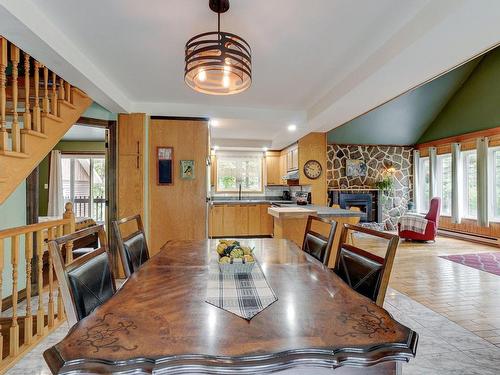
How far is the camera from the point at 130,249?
6.13ft

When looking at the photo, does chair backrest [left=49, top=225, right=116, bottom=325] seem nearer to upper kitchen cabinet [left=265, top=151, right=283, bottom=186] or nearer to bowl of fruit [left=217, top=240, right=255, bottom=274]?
bowl of fruit [left=217, top=240, right=255, bottom=274]

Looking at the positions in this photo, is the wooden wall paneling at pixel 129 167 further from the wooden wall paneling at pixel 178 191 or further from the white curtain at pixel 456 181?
the white curtain at pixel 456 181

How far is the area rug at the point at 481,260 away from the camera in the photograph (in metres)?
3.99

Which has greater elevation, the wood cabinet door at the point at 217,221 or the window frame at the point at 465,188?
the window frame at the point at 465,188

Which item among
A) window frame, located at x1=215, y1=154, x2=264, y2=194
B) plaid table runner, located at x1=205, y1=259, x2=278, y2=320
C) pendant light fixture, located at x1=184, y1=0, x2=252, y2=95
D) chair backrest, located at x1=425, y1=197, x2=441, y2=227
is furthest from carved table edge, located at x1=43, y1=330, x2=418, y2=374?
window frame, located at x1=215, y1=154, x2=264, y2=194

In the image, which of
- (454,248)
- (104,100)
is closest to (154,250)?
(104,100)

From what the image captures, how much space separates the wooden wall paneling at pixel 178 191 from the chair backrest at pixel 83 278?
2527 mm

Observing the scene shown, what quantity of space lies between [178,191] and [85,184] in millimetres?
4398

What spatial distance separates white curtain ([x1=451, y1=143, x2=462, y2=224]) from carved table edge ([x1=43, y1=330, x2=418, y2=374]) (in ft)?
22.1

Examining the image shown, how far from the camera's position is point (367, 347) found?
32.0 inches

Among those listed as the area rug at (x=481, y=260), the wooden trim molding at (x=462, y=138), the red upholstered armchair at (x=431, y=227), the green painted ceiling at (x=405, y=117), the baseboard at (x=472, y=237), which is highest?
the green painted ceiling at (x=405, y=117)

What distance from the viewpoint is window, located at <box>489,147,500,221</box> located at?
18.3 ft

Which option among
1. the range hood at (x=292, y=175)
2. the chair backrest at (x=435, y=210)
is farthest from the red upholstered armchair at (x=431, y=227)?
the range hood at (x=292, y=175)

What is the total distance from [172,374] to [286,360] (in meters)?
0.31
